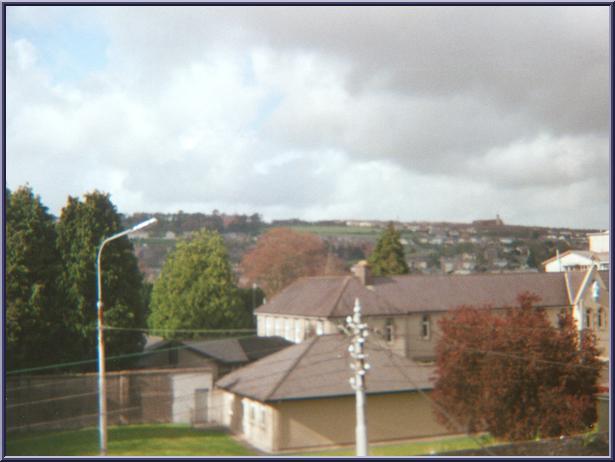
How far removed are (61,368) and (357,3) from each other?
12.2 feet

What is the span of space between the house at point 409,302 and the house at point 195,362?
0.20 metres

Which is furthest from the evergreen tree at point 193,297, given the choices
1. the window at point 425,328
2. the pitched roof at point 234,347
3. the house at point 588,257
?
the house at point 588,257

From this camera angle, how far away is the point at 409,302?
20.4 ft

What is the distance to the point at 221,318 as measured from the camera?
617 cm

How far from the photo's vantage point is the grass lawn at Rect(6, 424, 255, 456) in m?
5.54

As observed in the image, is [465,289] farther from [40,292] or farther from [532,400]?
[40,292]

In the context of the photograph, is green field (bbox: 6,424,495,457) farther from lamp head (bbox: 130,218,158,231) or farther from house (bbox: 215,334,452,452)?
lamp head (bbox: 130,218,158,231)

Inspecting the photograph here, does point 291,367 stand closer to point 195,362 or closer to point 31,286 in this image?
point 195,362

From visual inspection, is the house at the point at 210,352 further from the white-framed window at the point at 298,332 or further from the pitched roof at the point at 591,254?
the pitched roof at the point at 591,254

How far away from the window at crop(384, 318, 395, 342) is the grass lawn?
1.47m

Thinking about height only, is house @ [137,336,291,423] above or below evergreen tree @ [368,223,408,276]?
below

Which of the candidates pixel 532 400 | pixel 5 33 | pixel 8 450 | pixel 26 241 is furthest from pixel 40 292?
pixel 532 400

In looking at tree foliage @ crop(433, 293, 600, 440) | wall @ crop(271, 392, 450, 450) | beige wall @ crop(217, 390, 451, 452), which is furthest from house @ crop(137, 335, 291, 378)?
tree foliage @ crop(433, 293, 600, 440)

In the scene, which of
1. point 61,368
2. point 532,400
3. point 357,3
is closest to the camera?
point 357,3
